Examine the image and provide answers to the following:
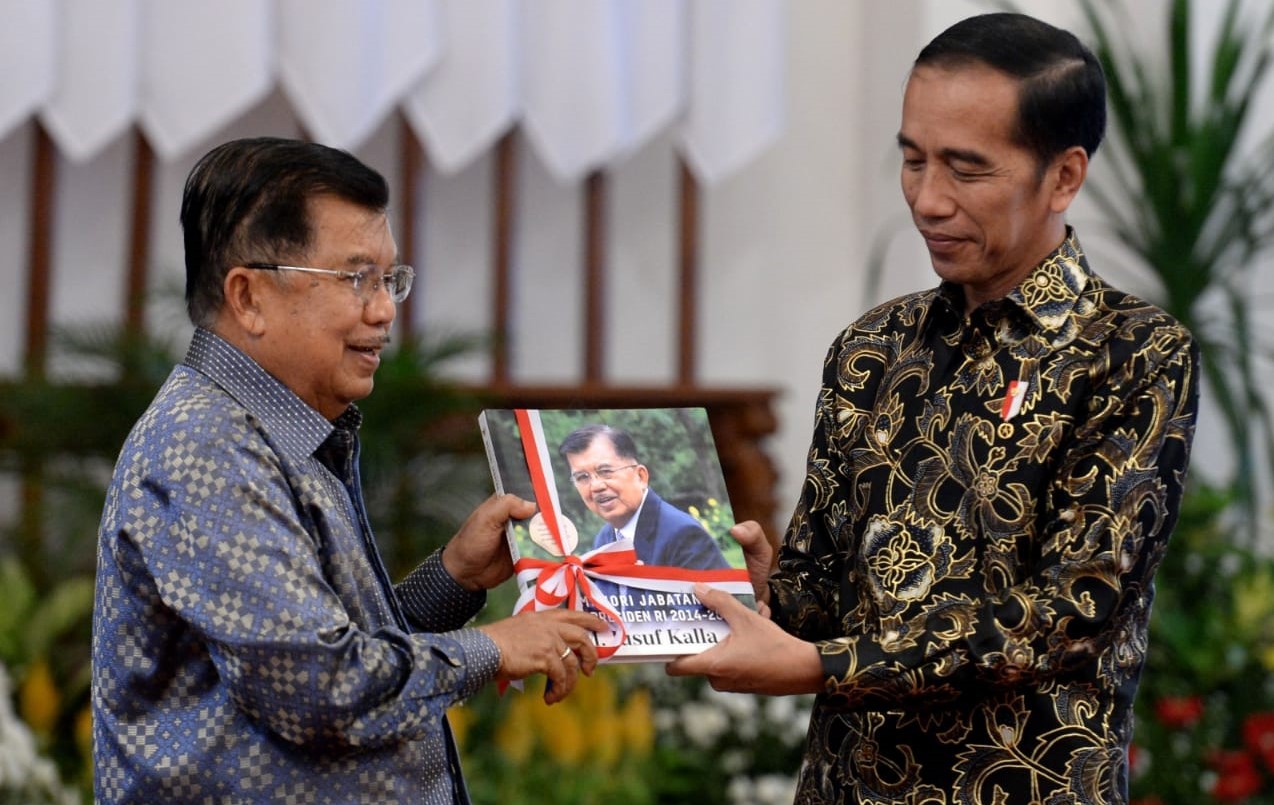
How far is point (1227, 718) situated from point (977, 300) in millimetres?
2499

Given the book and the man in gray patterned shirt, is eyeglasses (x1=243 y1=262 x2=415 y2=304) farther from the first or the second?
the book

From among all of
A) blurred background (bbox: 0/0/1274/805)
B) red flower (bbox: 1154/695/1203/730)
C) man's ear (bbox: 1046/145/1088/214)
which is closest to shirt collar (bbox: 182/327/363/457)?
man's ear (bbox: 1046/145/1088/214)

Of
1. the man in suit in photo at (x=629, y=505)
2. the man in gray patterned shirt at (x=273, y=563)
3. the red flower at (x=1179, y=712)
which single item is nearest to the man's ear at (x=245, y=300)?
the man in gray patterned shirt at (x=273, y=563)

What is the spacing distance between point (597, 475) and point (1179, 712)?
2425 mm

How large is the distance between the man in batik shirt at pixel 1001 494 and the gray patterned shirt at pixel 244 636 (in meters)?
0.37

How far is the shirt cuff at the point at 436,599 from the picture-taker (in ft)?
6.86

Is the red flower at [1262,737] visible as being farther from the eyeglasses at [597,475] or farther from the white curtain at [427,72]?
the eyeglasses at [597,475]

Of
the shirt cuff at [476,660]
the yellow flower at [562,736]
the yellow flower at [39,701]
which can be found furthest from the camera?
the yellow flower at [39,701]

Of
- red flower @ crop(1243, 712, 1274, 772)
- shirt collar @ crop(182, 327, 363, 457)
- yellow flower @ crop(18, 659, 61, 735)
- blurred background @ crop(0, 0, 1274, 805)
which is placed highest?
shirt collar @ crop(182, 327, 363, 457)

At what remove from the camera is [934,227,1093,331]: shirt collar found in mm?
1819

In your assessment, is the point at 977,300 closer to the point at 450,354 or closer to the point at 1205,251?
the point at 450,354

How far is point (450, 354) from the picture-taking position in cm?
414

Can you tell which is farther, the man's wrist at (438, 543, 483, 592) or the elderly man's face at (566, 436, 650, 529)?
the man's wrist at (438, 543, 483, 592)

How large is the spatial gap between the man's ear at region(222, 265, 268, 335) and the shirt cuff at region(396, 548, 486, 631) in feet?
1.44
